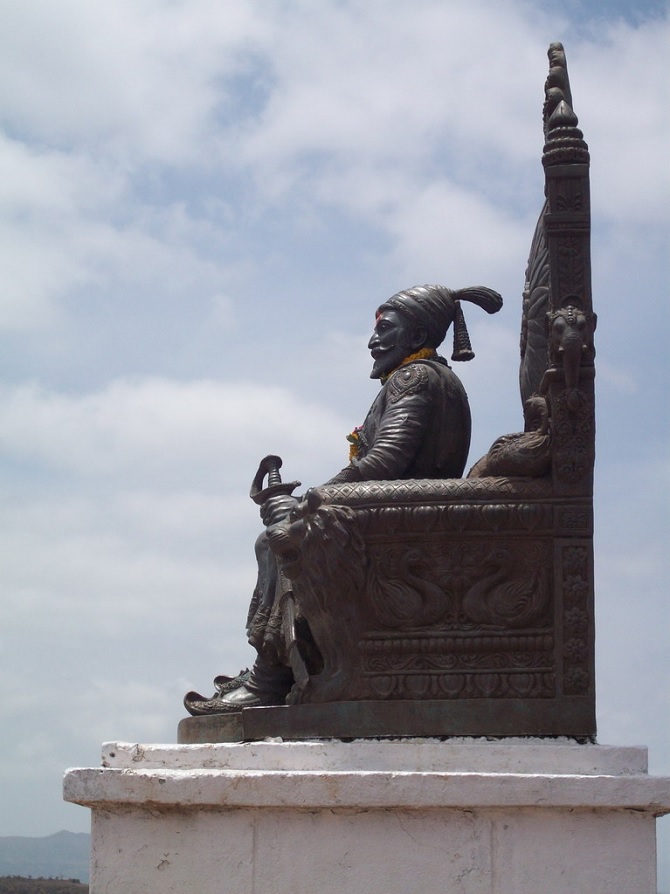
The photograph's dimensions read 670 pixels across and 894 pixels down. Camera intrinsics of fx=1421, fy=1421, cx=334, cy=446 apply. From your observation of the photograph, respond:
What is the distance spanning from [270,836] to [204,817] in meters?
0.38

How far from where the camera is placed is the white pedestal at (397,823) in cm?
695

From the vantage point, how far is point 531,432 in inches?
316

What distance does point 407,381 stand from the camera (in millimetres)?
8586

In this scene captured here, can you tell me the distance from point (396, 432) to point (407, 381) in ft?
1.26

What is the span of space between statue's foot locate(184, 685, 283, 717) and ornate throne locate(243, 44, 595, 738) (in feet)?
2.43

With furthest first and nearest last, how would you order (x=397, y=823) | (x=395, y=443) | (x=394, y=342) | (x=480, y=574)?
(x=394, y=342) < (x=395, y=443) < (x=480, y=574) < (x=397, y=823)

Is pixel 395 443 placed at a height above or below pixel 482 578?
above

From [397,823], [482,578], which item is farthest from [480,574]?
[397,823]

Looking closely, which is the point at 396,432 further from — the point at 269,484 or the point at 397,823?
the point at 397,823

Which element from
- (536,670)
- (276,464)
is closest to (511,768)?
(536,670)

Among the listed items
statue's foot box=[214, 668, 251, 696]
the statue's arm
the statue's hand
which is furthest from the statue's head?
statue's foot box=[214, 668, 251, 696]

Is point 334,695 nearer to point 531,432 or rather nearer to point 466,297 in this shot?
point 531,432

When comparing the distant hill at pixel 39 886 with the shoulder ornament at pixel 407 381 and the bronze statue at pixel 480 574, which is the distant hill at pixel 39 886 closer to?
the bronze statue at pixel 480 574

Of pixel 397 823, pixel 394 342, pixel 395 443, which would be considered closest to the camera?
pixel 397 823
